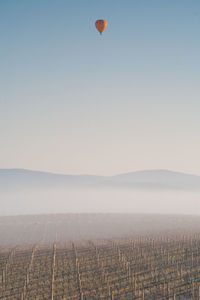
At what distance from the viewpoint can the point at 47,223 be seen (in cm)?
4572

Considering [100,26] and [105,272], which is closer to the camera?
[105,272]

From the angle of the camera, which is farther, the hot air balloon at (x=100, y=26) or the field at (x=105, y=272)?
the hot air balloon at (x=100, y=26)

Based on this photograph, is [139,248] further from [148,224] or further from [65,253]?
[148,224]

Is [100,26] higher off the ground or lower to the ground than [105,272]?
higher

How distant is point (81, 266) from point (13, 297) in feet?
17.7

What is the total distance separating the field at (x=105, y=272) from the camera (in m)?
15.3

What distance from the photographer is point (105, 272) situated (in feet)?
60.0

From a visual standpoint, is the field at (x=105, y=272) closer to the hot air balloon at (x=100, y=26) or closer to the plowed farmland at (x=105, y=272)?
the plowed farmland at (x=105, y=272)

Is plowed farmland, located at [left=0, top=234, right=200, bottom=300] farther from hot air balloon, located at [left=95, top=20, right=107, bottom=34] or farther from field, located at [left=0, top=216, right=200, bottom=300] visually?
hot air balloon, located at [left=95, top=20, right=107, bottom=34]

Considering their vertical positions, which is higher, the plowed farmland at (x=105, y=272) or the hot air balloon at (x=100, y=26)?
the hot air balloon at (x=100, y=26)

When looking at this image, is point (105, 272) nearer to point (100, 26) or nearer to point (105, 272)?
point (105, 272)

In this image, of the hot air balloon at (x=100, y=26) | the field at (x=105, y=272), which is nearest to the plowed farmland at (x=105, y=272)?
the field at (x=105, y=272)

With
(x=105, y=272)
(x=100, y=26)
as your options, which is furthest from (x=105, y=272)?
(x=100, y=26)

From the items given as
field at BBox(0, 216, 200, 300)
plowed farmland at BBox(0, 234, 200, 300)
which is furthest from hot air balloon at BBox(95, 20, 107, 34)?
plowed farmland at BBox(0, 234, 200, 300)
